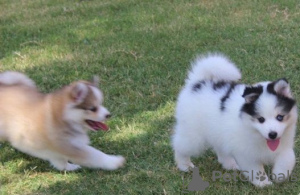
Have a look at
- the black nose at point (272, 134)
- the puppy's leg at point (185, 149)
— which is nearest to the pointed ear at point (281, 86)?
the black nose at point (272, 134)

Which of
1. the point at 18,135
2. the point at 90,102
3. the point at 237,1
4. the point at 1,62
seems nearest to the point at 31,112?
the point at 18,135

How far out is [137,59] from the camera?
19.2 feet

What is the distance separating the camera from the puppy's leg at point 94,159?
141 inches

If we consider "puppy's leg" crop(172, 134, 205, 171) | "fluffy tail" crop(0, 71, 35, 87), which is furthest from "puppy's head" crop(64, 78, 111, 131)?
"fluffy tail" crop(0, 71, 35, 87)

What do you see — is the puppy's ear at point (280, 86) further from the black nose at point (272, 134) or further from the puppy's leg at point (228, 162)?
the puppy's leg at point (228, 162)

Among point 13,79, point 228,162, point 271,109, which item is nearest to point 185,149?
point 228,162

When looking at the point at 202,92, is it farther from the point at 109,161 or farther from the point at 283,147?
the point at 109,161

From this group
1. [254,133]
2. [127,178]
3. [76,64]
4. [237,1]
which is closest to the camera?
[254,133]

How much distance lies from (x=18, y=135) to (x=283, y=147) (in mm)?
1969

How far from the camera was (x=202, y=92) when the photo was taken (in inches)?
132

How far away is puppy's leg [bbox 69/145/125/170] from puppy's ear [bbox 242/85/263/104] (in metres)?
1.21

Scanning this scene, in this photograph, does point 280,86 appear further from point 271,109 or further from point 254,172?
point 254,172

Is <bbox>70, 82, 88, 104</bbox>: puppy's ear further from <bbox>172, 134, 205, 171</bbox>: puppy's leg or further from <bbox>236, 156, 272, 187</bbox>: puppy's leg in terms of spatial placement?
<bbox>236, 156, 272, 187</bbox>: puppy's leg

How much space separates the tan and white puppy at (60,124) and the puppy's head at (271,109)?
3.83ft
